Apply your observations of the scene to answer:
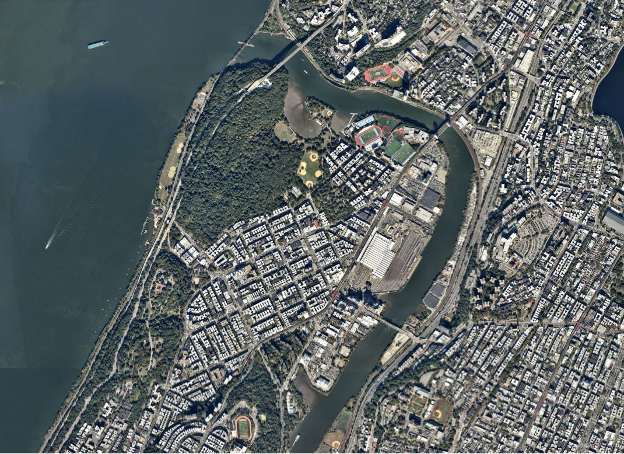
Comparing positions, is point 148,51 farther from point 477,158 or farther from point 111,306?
point 477,158

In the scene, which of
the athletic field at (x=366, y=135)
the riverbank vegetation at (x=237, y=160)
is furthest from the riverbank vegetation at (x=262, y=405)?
the athletic field at (x=366, y=135)

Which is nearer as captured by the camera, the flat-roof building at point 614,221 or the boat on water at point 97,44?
the flat-roof building at point 614,221

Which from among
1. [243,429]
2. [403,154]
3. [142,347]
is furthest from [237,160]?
[243,429]

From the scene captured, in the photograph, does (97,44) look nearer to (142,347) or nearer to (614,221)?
(142,347)

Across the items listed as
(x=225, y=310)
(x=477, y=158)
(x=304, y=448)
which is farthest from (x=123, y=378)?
(x=477, y=158)

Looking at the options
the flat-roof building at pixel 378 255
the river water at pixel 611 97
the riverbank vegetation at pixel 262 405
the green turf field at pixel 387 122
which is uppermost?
the river water at pixel 611 97

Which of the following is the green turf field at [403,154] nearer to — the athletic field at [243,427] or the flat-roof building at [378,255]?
→ the flat-roof building at [378,255]

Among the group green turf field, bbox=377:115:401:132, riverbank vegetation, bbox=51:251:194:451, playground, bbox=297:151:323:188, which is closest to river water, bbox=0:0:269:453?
riverbank vegetation, bbox=51:251:194:451
